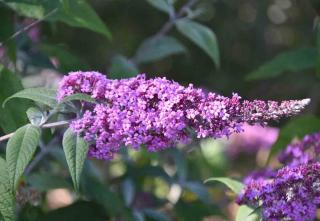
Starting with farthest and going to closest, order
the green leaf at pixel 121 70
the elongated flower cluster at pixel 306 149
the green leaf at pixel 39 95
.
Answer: the green leaf at pixel 121 70 < the elongated flower cluster at pixel 306 149 < the green leaf at pixel 39 95

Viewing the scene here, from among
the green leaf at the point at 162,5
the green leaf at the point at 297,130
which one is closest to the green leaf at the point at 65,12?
the green leaf at the point at 162,5

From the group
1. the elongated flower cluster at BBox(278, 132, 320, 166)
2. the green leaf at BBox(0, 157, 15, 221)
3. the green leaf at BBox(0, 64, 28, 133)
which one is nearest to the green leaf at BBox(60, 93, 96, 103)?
the green leaf at BBox(0, 157, 15, 221)

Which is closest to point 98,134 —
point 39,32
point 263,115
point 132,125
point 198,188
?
point 132,125

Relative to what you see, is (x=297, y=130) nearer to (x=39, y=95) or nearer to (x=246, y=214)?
(x=246, y=214)

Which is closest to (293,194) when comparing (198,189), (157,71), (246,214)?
(246,214)

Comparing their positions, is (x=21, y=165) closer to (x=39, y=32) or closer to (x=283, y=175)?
(x=283, y=175)

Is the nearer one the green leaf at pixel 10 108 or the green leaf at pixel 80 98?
the green leaf at pixel 80 98

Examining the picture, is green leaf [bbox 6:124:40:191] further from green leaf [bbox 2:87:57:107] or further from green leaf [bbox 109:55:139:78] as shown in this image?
green leaf [bbox 109:55:139:78]

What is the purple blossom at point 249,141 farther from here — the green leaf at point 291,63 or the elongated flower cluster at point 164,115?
the elongated flower cluster at point 164,115
